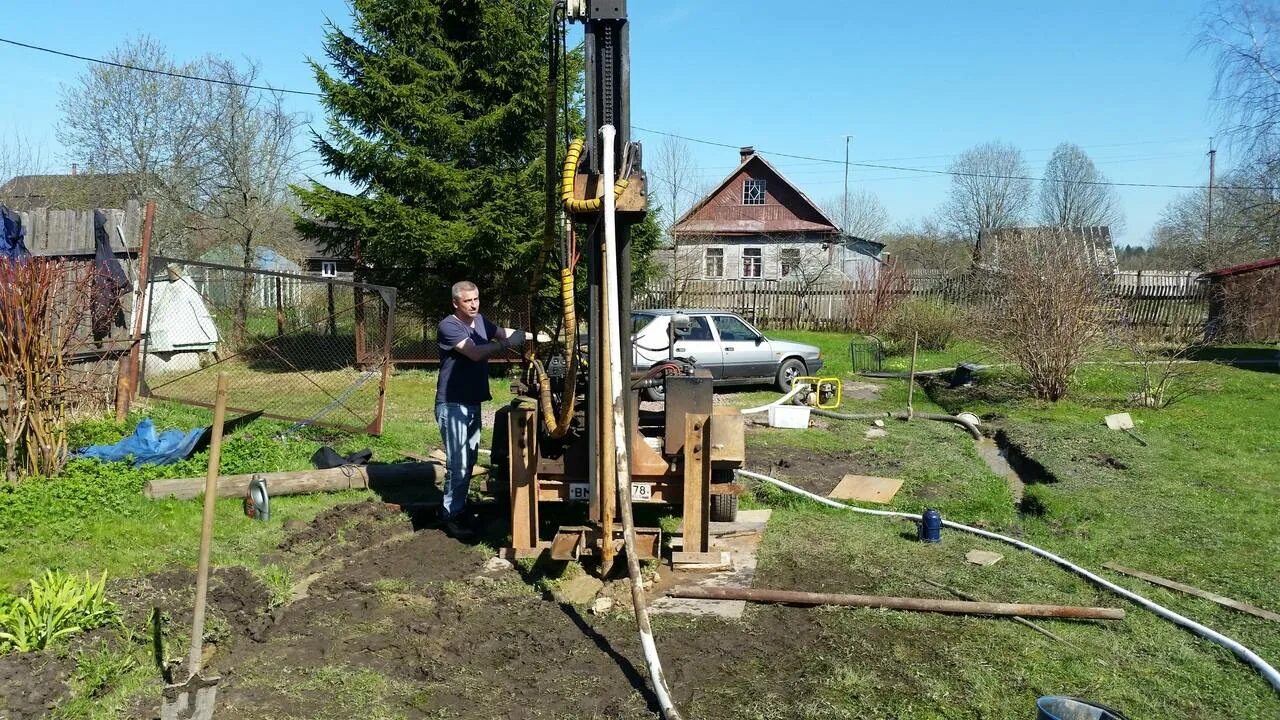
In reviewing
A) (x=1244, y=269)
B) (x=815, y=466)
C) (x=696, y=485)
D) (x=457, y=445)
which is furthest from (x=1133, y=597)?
(x=1244, y=269)

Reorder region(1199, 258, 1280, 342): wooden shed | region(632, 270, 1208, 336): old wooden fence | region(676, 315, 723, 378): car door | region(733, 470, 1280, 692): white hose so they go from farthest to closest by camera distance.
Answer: region(632, 270, 1208, 336): old wooden fence, region(1199, 258, 1280, 342): wooden shed, region(676, 315, 723, 378): car door, region(733, 470, 1280, 692): white hose

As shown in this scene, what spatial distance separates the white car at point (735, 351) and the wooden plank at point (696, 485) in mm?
8595

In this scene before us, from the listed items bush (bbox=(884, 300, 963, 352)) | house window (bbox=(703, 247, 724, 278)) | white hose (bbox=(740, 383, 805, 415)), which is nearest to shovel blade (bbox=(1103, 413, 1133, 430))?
white hose (bbox=(740, 383, 805, 415))

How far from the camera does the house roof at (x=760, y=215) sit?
3744cm

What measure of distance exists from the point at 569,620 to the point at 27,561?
3.64 metres

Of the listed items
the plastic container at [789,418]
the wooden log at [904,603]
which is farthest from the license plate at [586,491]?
the plastic container at [789,418]

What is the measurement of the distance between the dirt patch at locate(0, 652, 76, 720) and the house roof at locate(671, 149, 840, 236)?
3340 centimetres

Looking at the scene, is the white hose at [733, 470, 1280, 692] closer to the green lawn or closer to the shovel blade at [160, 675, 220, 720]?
the green lawn

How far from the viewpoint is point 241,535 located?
21.0 ft

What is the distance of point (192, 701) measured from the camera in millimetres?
3768

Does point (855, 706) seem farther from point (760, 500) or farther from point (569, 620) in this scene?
point (760, 500)

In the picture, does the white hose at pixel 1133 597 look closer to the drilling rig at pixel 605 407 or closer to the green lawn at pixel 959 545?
the green lawn at pixel 959 545

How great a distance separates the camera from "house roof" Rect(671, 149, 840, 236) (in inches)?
1474

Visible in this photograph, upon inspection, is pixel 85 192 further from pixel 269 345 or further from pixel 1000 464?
pixel 1000 464
